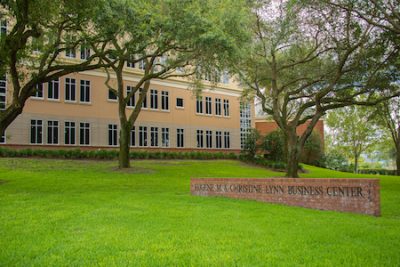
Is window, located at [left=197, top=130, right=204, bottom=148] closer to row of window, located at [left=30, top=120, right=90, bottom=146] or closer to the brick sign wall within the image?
row of window, located at [left=30, top=120, right=90, bottom=146]

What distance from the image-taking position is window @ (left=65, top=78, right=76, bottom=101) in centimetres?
3416

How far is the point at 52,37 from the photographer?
66.7 ft

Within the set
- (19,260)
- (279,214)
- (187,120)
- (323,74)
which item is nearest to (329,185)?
(279,214)

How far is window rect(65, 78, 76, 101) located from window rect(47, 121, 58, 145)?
94.7 inches

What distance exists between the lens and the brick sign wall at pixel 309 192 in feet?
33.5

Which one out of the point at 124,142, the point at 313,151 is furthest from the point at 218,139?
the point at 124,142

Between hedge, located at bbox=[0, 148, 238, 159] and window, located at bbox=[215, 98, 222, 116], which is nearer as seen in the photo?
hedge, located at bbox=[0, 148, 238, 159]

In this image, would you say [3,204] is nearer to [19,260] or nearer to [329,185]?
[19,260]

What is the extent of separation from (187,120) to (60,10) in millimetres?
27864

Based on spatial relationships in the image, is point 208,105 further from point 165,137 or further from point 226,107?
point 165,137

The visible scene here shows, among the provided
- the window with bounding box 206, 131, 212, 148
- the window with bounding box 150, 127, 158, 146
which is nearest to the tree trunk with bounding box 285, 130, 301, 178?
the window with bounding box 150, 127, 158, 146

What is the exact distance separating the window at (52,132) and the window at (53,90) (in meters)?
2.10

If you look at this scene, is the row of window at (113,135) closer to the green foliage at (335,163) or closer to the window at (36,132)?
the window at (36,132)

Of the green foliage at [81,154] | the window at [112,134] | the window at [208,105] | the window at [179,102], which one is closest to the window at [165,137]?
the window at [179,102]
